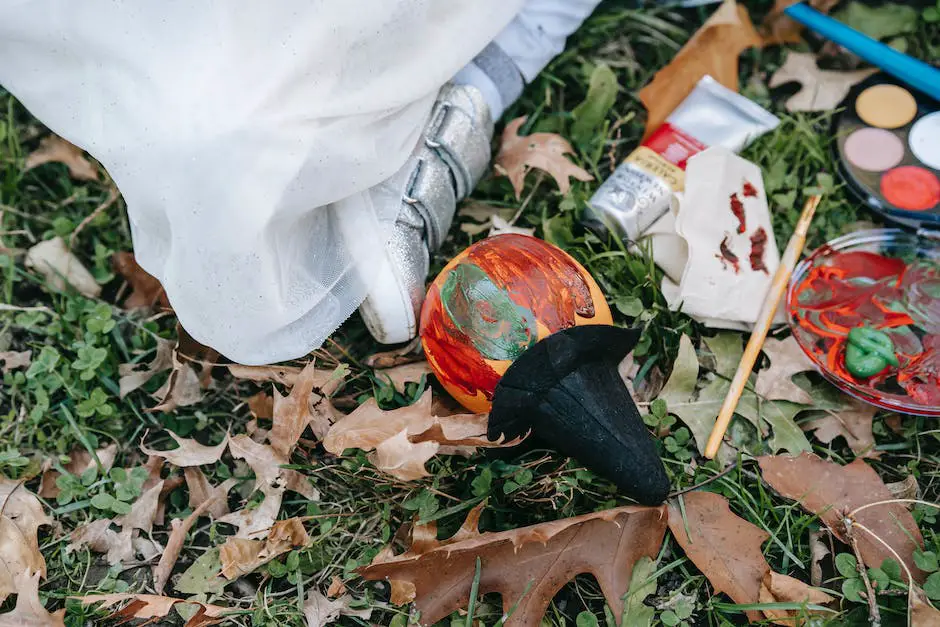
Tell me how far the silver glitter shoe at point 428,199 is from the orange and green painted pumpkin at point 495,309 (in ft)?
0.30

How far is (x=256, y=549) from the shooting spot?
1.49 metres

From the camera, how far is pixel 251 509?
1.55m

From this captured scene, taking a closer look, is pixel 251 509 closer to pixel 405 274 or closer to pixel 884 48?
pixel 405 274

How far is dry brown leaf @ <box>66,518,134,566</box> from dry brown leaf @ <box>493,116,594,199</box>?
3.36 feet

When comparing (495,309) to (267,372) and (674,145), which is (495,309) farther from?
(674,145)

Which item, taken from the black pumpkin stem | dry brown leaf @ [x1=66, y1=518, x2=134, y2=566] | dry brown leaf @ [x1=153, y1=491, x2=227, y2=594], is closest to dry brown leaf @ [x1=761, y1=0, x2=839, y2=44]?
the black pumpkin stem

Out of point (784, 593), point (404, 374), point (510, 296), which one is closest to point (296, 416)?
point (404, 374)

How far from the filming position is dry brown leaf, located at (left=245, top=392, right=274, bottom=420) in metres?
1.63

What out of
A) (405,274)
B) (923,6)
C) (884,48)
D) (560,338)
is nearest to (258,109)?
(405,274)

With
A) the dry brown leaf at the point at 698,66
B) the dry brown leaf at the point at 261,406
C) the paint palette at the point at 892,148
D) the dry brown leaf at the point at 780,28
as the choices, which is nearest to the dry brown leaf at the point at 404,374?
the dry brown leaf at the point at 261,406

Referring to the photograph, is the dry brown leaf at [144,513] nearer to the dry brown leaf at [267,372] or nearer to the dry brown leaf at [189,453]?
the dry brown leaf at [189,453]

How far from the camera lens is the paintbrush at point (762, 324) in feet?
5.16

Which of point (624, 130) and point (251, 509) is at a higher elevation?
point (624, 130)

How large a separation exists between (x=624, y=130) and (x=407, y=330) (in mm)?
768
